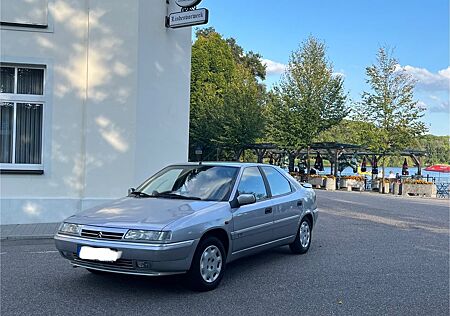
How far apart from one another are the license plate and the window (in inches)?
255

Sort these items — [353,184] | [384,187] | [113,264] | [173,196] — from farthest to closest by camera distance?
[353,184], [384,187], [173,196], [113,264]

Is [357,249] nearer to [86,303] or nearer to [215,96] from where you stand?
[86,303]

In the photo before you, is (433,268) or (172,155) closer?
(433,268)

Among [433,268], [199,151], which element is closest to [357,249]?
[433,268]

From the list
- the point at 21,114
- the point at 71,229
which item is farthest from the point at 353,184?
the point at 71,229

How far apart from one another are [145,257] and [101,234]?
1.92 ft

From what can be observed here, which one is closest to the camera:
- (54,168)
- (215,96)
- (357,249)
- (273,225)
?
(273,225)

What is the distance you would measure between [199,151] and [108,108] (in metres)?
25.4

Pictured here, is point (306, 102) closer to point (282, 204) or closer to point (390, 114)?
point (390, 114)

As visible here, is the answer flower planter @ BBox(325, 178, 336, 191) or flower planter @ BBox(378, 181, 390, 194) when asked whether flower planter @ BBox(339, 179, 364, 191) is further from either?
flower planter @ BBox(378, 181, 390, 194)

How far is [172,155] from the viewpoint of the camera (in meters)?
12.5

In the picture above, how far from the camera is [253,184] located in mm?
6945

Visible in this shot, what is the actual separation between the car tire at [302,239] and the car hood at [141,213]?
238 cm

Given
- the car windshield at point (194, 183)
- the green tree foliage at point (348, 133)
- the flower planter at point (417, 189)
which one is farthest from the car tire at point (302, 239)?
the green tree foliage at point (348, 133)
